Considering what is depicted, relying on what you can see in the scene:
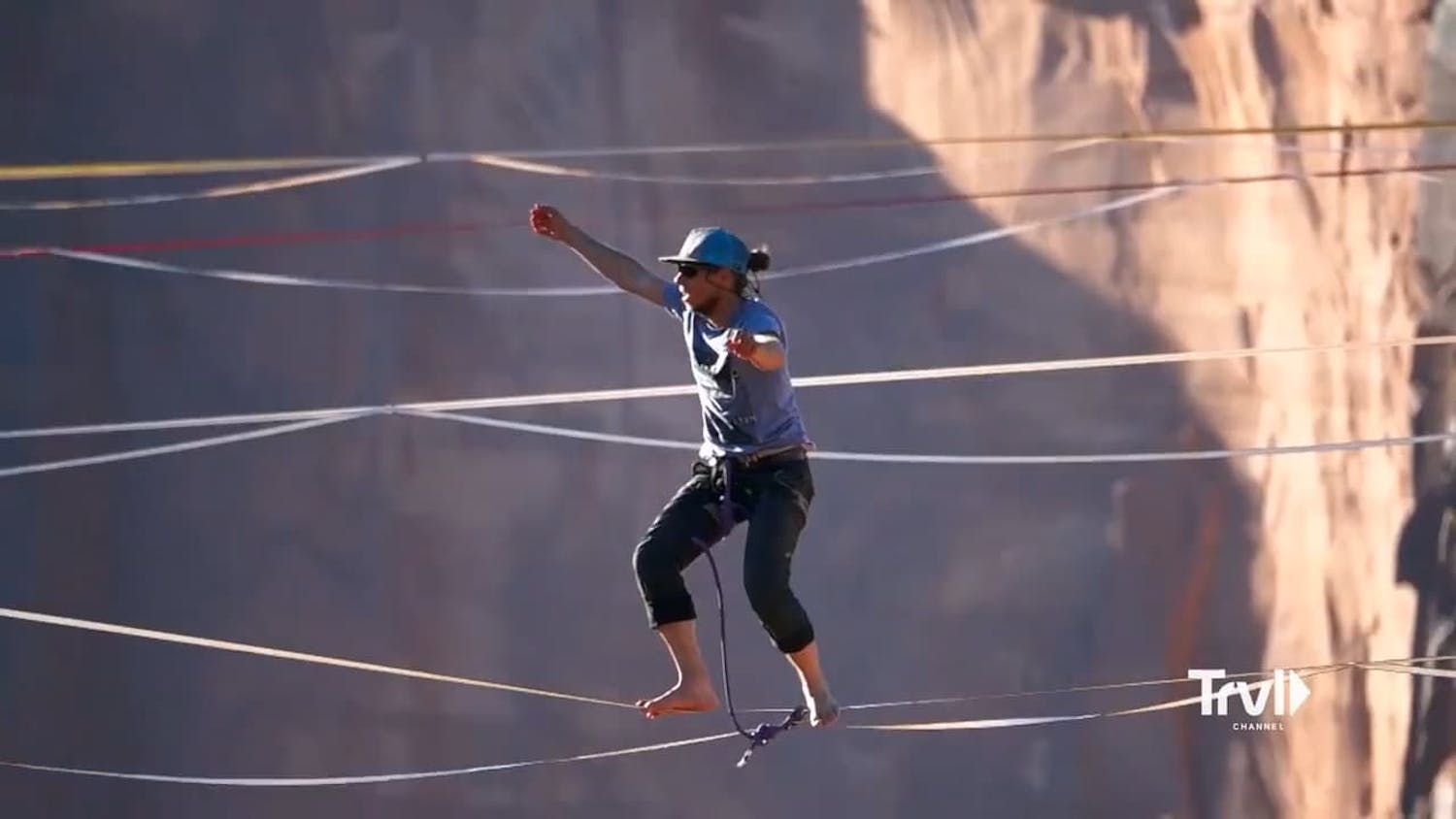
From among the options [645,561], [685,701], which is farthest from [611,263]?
[685,701]

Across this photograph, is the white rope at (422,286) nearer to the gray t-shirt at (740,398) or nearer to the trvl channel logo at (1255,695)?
the trvl channel logo at (1255,695)

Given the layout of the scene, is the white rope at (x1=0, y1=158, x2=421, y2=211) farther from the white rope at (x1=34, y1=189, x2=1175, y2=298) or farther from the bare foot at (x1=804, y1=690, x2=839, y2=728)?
the bare foot at (x1=804, y1=690, x2=839, y2=728)

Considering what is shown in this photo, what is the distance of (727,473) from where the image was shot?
2656 mm

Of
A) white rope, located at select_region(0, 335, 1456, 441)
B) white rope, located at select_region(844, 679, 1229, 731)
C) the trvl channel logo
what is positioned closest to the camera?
white rope, located at select_region(0, 335, 1456, 441)

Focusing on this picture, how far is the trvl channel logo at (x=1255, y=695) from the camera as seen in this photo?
4.16 metres

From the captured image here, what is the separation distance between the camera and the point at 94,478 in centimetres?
404

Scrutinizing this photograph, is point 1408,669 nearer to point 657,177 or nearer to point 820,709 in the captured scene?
point 657,177

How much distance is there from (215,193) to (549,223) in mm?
1541

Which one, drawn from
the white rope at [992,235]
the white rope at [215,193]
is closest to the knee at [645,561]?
the white rope at [992,235]

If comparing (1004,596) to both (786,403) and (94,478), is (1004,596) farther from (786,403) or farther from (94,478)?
(94,478)

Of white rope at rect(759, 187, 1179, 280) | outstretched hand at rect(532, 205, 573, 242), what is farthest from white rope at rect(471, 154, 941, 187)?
outstretched hand at rect(532, 205, 573, 242)

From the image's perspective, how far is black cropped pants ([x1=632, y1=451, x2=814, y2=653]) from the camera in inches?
103

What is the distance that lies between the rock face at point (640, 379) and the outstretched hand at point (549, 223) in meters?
1.27

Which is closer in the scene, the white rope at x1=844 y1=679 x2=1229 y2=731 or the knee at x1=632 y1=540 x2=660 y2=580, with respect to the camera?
the knee at x1=632 y1=540 x2=660 y2=580
